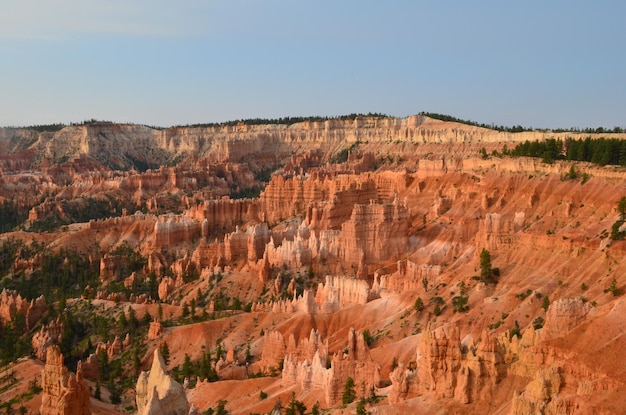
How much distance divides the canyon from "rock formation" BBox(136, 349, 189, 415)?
0.29 ft

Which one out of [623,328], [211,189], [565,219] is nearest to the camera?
[623,328]

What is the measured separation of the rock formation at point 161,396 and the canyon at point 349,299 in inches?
3.5

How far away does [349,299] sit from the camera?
5484 centimetres

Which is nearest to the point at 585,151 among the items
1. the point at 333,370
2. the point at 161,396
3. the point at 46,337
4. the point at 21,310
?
the point at 333,370

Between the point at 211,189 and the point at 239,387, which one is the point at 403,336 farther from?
the point at 211,189

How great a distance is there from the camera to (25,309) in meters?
64.3

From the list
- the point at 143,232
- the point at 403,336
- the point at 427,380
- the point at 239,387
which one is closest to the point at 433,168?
the point at 143,232

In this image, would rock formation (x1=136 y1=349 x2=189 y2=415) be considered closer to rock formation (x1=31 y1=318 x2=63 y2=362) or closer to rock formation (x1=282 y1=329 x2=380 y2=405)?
rock formation (x1=282 y1=329 x2=380 y2=405)

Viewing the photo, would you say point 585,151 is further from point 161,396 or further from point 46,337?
point 161,396

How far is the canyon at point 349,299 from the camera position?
92.2ft

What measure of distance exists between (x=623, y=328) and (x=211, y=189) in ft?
401

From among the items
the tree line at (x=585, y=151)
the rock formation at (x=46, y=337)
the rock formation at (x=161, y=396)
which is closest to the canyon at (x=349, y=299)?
the rock formation at (x=161, y=396)

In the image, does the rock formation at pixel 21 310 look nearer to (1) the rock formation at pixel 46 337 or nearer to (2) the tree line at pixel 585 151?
(1) the rock formation at pixel 46 337

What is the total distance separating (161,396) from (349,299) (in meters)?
27.7
